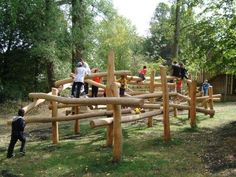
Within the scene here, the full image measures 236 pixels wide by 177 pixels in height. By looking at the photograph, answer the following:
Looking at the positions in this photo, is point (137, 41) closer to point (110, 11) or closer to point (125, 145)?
point (110, 11)

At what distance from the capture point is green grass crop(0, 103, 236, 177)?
37.9 feet

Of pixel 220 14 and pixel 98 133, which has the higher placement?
pixel 220 14

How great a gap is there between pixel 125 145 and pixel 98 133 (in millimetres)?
3187

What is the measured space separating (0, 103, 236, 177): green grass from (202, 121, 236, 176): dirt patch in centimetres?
24

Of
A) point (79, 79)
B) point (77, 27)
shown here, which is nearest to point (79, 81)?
point (79, 79)

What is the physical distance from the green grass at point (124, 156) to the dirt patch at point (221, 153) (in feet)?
0.78

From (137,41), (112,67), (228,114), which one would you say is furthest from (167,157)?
(137,41)

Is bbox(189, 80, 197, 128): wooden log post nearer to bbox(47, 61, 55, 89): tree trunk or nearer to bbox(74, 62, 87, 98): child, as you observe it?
bbox(74, 62, 87, 98): child

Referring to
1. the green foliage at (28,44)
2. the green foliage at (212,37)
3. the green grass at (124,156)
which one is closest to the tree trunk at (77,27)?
the green foliage at (28,44)

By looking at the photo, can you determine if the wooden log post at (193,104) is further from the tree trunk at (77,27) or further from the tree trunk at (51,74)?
the tree trunk at (51,74)

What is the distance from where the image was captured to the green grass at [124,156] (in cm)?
1156

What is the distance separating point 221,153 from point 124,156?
9.40ft

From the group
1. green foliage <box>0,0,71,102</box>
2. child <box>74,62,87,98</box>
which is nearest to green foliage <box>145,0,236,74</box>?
child <box>74,62,87,98</box>

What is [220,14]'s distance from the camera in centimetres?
1898
